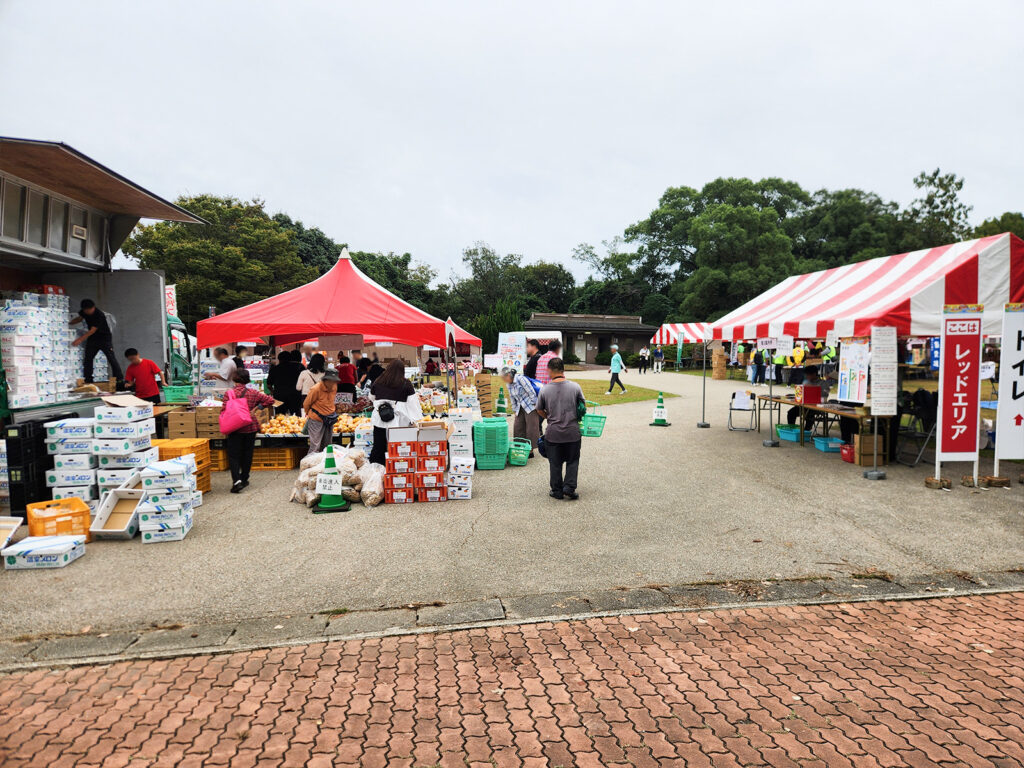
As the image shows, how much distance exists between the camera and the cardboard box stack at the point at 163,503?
549 centimetres

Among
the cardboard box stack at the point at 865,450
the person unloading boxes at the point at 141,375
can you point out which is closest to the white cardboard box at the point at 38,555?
the person unloading boxes at the point at 141,375

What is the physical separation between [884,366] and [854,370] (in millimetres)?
1284

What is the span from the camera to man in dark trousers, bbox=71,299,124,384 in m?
8.18

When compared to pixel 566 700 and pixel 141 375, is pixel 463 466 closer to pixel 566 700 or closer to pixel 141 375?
pixel 566 700

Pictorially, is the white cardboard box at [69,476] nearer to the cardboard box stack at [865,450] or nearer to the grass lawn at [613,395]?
the cardboard box stack at [865,450]

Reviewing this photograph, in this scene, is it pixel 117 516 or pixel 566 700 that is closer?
pixel 566 700

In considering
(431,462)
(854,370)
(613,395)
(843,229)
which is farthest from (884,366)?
(843,229)

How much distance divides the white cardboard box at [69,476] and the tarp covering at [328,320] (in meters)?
2.19

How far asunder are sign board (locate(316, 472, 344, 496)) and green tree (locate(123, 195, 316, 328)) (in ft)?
91.8

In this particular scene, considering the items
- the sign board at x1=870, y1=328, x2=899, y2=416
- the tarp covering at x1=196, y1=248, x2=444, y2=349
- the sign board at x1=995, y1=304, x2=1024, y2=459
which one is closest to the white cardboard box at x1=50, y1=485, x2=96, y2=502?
the tarp covering at x1=196, y1=248, x2=444, y2=349

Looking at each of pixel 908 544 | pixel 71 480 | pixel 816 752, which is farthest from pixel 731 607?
pixel 71 480

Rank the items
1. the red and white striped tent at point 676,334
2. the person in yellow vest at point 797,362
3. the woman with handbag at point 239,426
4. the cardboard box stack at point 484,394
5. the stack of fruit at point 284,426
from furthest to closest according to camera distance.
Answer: the red and white striped tent at point 676,334
the person in yellow vest at point 797,362
the cardboard box stack at point 484,394
the stack of fruit at point 284,426
the woman with handbag at point 239,426

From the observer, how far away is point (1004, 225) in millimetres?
30922

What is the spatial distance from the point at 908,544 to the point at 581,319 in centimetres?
4776
